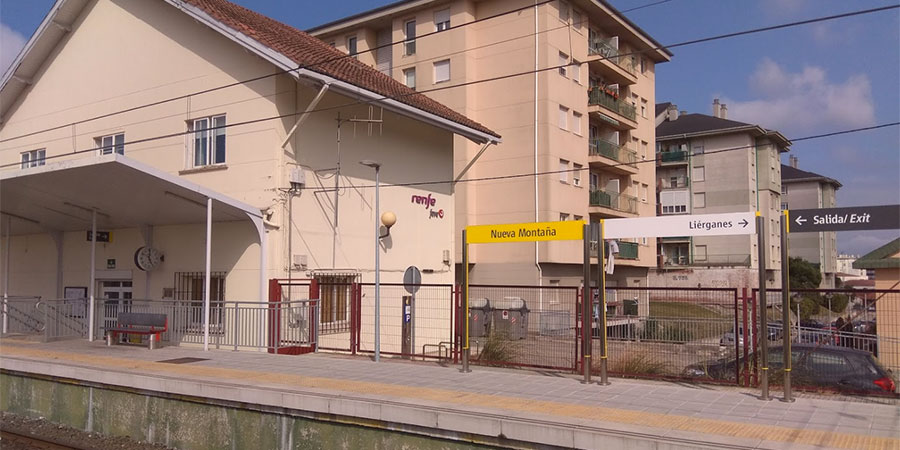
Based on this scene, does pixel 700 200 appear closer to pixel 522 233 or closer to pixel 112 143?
pixel 112 143

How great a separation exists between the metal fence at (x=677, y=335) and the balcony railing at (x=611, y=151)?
85.3ft

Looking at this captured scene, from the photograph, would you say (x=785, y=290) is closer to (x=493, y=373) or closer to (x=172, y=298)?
(x=493, y=373)

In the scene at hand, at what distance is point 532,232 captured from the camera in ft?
36.7

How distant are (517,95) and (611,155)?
859 cm

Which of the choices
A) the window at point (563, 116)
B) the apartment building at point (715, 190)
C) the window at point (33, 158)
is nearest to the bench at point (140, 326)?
the window at point (33, 158)

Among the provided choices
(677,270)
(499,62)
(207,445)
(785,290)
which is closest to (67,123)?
(207,445)

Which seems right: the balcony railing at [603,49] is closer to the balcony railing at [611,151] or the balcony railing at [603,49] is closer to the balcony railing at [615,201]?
the balcony railing at [611,151]

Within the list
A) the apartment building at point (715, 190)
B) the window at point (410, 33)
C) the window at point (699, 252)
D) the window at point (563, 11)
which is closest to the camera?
the window at point (563, 11)

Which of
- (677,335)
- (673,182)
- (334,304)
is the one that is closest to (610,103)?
(673,182)

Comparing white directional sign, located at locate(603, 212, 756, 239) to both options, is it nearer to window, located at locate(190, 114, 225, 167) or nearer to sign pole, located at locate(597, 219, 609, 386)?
sign pole, located at locate(597, 219, 609, 386)

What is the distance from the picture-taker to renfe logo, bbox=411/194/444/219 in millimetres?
21913

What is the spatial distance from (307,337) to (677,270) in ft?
150

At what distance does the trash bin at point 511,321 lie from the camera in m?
13.5

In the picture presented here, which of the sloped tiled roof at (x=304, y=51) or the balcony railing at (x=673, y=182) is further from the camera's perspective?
the balcony railing at (x=673, y=182)
